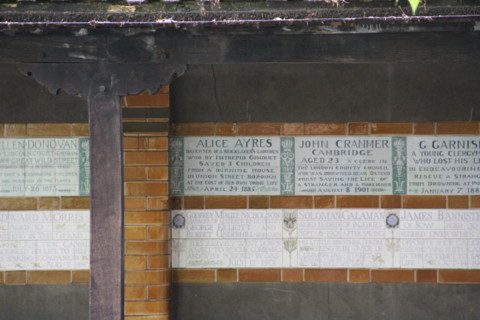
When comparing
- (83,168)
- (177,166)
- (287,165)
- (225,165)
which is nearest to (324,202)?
(287,165)

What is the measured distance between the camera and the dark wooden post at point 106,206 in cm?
544

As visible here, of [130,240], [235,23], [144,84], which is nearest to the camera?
[235,23]

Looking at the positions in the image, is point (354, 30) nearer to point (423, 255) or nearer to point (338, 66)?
point (338, 66)

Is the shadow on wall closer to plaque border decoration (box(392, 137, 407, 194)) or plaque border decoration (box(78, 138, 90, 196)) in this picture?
plaque border decoration (box(392, 137, 407, 194))

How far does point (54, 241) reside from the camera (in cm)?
718

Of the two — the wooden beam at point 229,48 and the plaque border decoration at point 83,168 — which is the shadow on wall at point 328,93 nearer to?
the plaque border decoration at point 83,168

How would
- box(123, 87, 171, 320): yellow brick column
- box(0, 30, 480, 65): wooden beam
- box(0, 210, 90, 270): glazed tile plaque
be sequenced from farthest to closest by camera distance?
1. box(0, 210, 90, 270): glazed tile plaque
2. box(123, 87, 171, 320): yellow brick column
3. box(0, 30, 480, 65): wooden beam

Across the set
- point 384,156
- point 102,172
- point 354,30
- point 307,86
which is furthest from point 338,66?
point 102,172

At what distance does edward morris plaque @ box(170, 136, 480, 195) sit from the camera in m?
7.09

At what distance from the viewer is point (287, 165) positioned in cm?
716

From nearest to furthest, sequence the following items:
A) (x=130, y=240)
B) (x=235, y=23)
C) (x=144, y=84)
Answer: (x=235, y=23) → (x=144, y=84) → (x=130, y=240)

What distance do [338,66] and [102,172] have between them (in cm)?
281

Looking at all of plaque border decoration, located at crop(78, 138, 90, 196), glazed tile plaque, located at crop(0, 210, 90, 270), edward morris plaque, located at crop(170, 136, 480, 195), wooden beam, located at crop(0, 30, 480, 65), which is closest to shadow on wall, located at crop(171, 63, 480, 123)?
edward morris plaque, located at crop(170, 136, 480, 195)

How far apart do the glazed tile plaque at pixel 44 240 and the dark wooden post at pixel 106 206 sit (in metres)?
1.78
